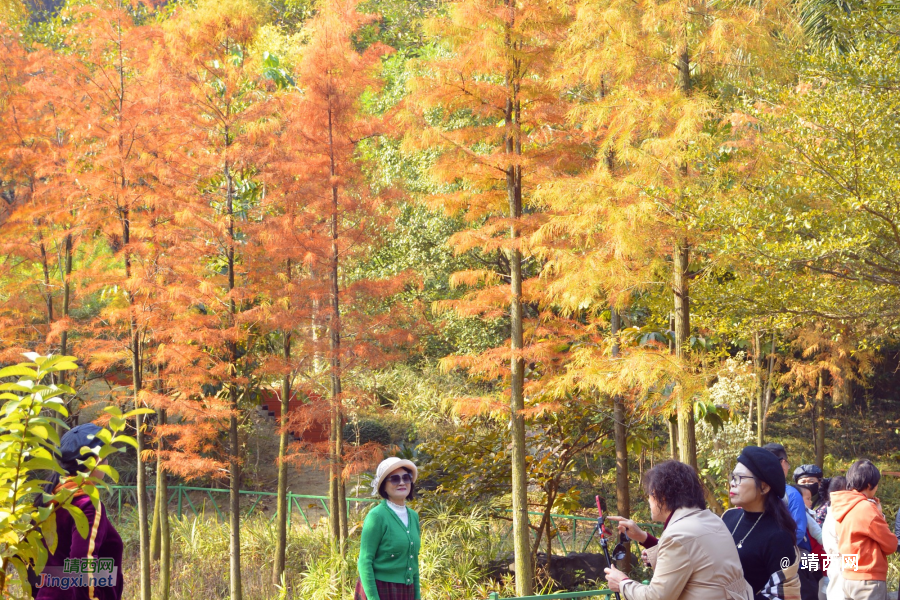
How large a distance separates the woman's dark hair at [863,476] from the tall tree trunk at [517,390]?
3.61 metres

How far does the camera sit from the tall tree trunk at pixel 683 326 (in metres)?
7.42

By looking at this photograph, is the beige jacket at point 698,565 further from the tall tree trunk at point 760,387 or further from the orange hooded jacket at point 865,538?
the tall tree trunk at point 760,387

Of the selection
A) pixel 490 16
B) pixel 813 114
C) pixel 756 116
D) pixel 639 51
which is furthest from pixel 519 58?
pixel 813 114

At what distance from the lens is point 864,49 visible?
743 centimetres

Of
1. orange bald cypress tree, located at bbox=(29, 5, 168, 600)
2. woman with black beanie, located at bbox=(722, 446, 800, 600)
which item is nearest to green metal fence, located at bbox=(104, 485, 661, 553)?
orange bald cypress tree, located at bbox=(29, 5, 168, 600)

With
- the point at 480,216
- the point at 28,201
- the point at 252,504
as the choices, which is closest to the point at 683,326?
the point at 480,216

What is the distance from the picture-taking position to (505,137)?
8336mm

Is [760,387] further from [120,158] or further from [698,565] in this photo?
[698,565]

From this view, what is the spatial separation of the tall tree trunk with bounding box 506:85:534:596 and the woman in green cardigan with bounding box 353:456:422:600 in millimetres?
3807

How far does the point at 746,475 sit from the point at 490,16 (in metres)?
5.96

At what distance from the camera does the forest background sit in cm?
732

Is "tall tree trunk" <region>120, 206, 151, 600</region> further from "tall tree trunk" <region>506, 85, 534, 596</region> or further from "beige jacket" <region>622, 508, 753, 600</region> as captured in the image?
"beige jacket" <region>622, 508, 753, 600</region>

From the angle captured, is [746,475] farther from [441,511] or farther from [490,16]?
[441,511]

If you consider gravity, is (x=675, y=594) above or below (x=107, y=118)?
below
